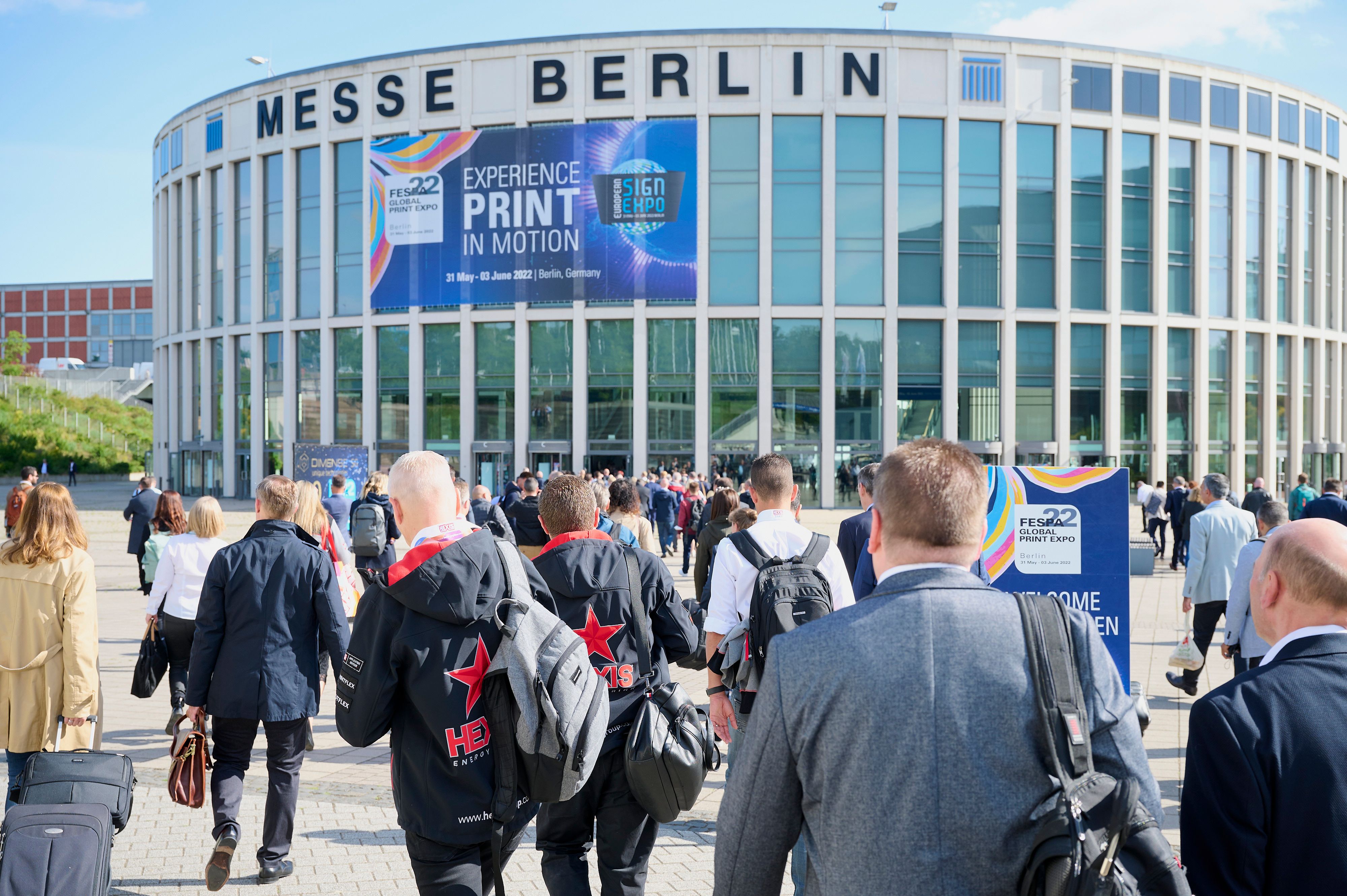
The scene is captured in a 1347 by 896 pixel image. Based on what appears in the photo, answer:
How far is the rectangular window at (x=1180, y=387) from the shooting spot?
3834 cm

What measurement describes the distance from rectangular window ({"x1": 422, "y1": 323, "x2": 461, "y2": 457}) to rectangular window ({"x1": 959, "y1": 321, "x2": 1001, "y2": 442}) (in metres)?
18.6

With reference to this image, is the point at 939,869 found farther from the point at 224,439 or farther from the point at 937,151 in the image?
the point at 224,439

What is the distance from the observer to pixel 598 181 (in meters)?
36.2

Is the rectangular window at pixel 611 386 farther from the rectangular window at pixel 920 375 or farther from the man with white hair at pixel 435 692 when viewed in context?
the man with white hair at pixel 435 692

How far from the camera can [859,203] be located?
3638 cm

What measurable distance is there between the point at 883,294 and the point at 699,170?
782 centimetres

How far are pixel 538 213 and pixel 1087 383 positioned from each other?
68.0 feet

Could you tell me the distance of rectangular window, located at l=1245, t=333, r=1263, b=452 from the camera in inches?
1564

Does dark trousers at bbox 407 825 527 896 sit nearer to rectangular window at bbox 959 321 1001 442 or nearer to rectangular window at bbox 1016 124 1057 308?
rectangular window at bbox 959 321 1001 442

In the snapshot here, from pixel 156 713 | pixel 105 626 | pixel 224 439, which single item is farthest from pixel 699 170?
pixel 156 713

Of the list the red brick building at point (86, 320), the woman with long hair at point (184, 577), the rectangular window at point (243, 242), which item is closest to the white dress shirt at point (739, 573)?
the woman with long hair at point (184, 577)

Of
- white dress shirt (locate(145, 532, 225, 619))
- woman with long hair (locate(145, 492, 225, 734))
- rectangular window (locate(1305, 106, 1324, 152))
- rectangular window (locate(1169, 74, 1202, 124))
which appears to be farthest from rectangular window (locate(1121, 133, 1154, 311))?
white dress shirt (locate(145, 532, 225, 619))

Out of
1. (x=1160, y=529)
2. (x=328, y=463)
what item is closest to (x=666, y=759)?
(x=1160, y=529)

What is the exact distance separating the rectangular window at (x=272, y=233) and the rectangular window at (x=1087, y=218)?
30346 millimetres
